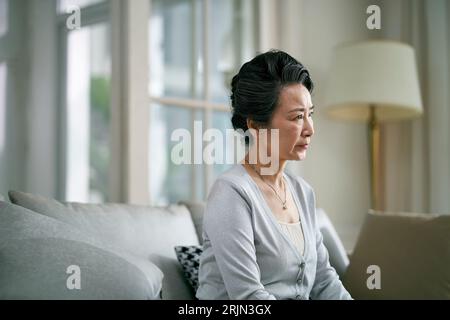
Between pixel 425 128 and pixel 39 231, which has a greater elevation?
pixel 425 128

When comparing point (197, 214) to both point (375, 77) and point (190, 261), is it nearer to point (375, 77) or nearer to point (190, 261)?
point (190, 261)

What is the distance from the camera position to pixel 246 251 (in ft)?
3.56

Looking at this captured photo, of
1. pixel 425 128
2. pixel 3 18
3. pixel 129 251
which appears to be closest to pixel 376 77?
pixel 425 128

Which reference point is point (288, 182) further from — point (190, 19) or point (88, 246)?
point (190, 19)

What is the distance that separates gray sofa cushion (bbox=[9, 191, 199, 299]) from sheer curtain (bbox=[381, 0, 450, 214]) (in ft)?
5.74

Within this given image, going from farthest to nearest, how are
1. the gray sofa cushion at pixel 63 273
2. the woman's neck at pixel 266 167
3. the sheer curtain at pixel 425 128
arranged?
1. the sheer curtain at pixel 425 128
2. the woman's neck at pixel 266 167
3. the gray sofa cushion at pixel 63 273

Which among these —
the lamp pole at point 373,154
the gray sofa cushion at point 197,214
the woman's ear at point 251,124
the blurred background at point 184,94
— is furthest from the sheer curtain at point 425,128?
the woman's ear at point 251,124

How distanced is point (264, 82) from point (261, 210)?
→ 0.27 metres

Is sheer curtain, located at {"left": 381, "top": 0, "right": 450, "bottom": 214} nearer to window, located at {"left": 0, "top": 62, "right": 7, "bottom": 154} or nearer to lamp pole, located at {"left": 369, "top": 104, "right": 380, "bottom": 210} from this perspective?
lamp pole, located at {"left": 369, "top": 104, "right": 380, "bottom": 210}

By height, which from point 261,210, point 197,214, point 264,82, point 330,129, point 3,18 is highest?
point 3,18

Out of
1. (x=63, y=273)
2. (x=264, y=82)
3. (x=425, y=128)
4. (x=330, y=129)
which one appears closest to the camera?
(x=63, y=273)

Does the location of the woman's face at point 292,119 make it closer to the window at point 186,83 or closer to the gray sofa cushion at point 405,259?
the gray sofa cushion at point 405,259

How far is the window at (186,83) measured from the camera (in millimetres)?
2393
